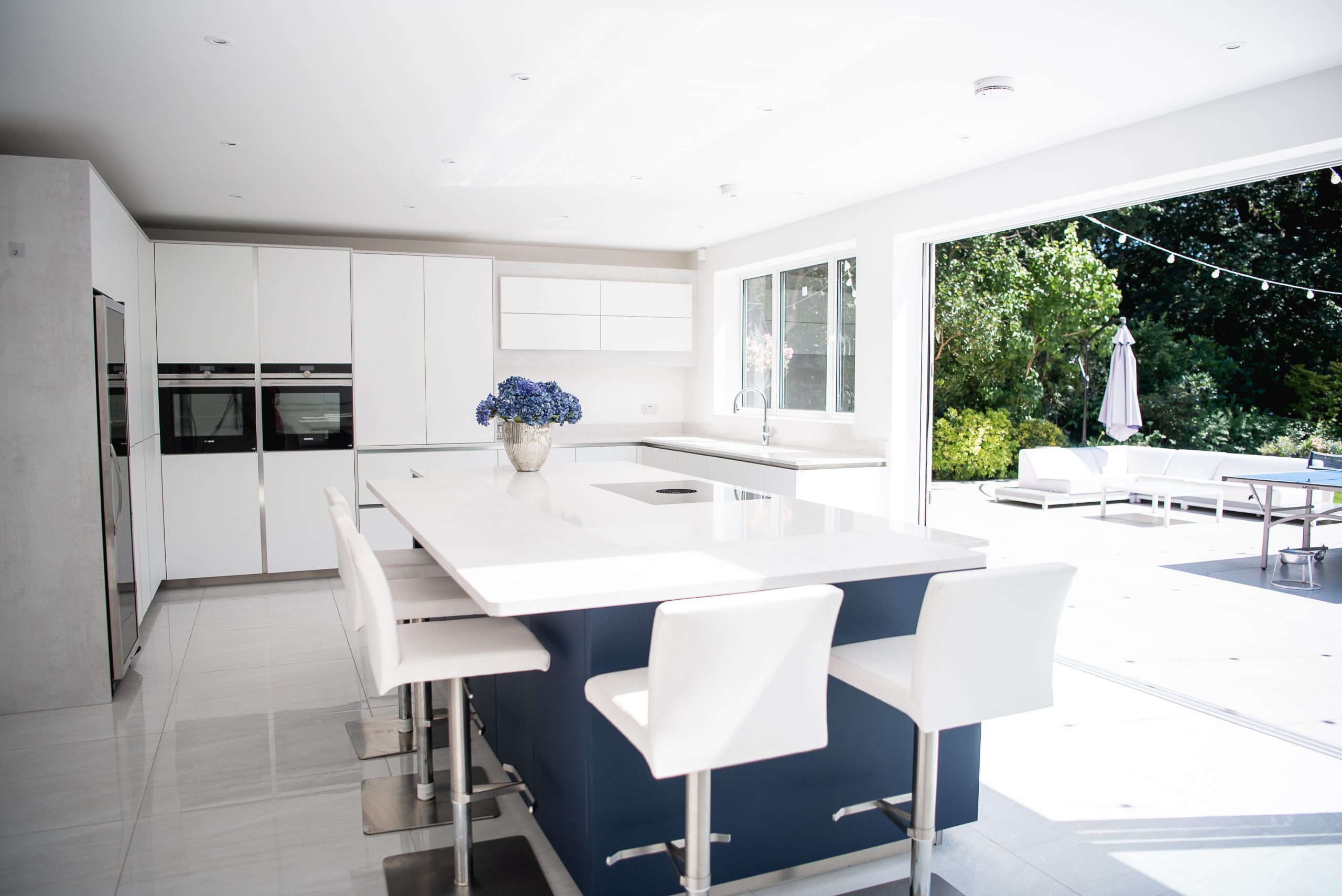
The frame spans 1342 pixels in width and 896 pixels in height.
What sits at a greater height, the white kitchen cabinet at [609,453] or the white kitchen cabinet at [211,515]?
the white kitchen cabinet at [609,453]

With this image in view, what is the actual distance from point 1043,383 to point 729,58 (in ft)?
34.6

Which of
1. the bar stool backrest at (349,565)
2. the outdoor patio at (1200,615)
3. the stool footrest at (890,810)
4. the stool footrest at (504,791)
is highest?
the bar stool backrest at (349,565)

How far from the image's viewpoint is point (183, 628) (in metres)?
4.91

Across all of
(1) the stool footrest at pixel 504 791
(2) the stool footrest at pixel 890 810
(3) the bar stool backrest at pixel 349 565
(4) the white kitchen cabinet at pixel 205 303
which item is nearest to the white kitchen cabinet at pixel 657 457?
(4) the white kitchen cabinet at pixel 205 303

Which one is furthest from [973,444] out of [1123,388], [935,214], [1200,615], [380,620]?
[380,620]

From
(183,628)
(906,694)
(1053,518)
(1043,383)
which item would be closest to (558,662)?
(906,694)

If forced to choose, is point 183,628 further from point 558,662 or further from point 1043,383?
Answer: point 1043,383

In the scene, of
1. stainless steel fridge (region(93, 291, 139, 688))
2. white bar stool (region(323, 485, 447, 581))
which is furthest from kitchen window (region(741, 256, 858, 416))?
stainless steel fridge (region(93, 291, 139, 688))

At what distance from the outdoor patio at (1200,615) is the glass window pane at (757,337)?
2141 millimetres

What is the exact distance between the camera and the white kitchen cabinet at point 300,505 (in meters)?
5.97

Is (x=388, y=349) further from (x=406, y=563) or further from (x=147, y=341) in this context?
(x=406, y=563)

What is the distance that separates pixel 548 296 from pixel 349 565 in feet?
14.6

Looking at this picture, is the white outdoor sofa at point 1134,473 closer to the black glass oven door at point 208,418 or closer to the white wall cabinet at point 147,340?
the black glass oven door at point 208,418

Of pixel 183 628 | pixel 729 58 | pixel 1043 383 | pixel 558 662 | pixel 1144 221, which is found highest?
pixel 1144 221
